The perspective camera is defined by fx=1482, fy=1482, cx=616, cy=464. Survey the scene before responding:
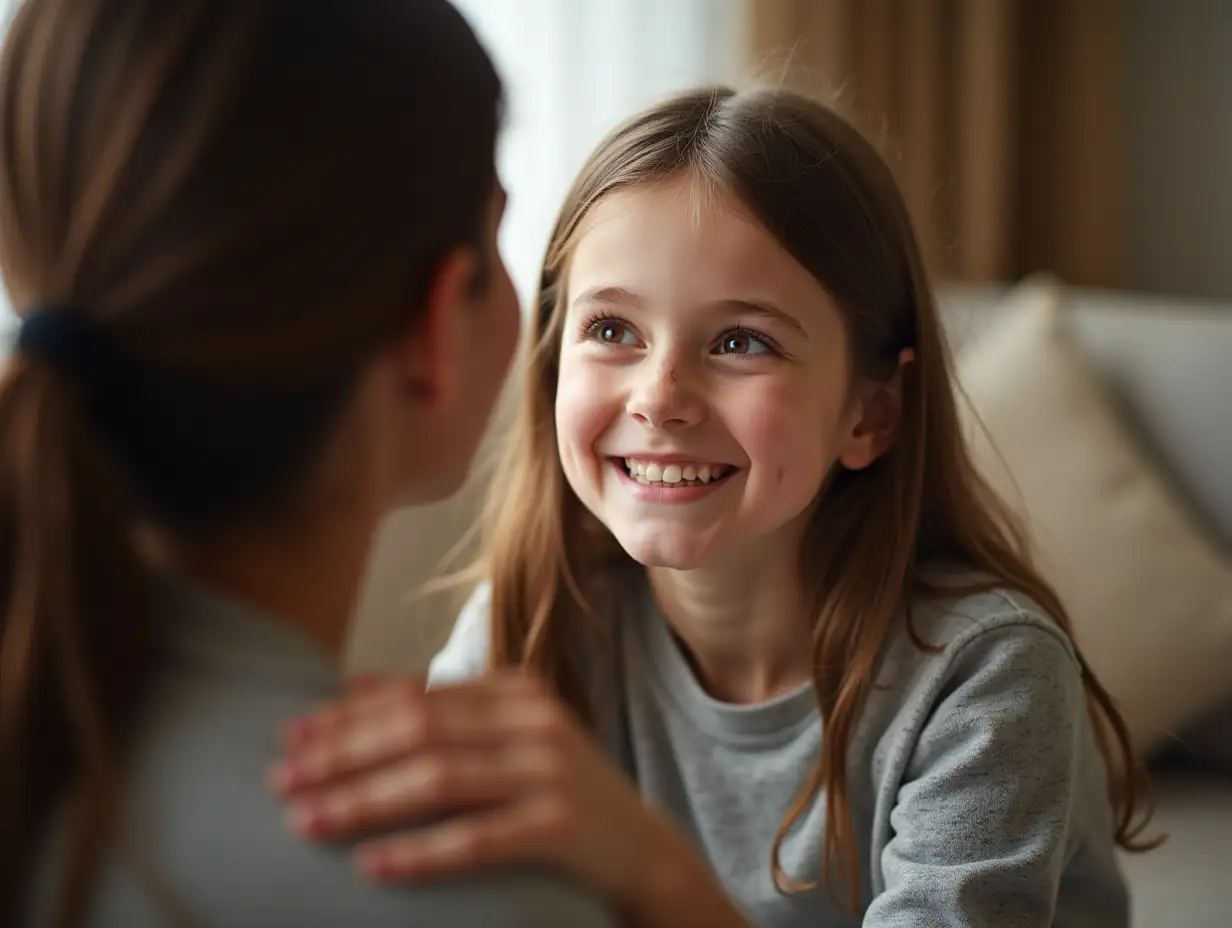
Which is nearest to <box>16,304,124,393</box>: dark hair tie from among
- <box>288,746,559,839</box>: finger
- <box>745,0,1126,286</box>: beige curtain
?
<box>288,746,559,839</box>: finger

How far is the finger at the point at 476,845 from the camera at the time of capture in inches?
27.0

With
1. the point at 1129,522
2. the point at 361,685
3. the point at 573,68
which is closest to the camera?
the point at 361,685

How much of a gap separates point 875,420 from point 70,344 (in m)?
0.83

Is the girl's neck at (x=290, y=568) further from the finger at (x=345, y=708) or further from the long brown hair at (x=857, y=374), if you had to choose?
the long brown hair at (x=857, y=374)

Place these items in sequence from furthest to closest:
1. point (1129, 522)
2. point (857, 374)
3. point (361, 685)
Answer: point (1129, 522) < point (857, 374) < point (361, 685)

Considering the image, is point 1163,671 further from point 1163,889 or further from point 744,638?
point 744,638

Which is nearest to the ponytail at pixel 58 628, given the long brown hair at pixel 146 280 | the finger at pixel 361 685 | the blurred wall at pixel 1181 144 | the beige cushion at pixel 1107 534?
the long brown hair at pixel 146 280

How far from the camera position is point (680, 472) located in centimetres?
128

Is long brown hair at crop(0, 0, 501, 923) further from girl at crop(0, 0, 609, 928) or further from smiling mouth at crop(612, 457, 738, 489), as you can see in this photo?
smiling mouth at crop(612, 457, 738, 489)

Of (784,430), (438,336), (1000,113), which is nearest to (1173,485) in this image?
(784,430)

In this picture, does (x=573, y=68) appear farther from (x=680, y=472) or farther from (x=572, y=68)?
(x=680, y=472)

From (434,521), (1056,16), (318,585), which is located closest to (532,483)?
(434,521)

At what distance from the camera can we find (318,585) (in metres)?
0.81

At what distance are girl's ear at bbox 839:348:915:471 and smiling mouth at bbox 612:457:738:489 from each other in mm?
134
